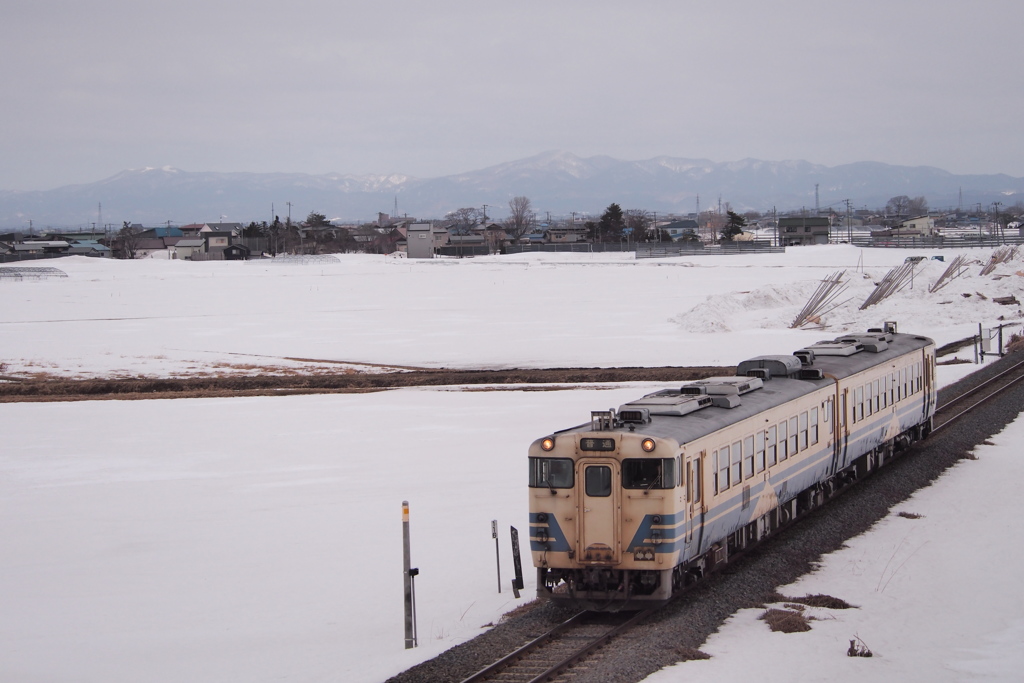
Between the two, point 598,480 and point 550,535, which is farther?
point 550,535

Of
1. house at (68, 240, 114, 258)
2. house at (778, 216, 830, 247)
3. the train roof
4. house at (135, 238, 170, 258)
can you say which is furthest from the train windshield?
house at (135, 238, 170, 258)

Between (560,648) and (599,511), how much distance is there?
206cm

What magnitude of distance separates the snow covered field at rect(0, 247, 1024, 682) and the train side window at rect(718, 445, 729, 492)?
2205 mm

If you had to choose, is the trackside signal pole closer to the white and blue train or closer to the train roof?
the white and blue train

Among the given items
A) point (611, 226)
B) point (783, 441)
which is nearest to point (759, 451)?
point (783, 441)

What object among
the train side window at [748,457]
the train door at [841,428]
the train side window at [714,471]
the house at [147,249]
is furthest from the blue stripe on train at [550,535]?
the house at [147,249]

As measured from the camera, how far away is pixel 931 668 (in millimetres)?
12203

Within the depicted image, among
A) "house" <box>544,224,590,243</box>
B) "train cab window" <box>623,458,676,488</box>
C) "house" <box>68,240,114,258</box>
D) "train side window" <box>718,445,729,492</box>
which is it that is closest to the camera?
"train cab window" <box>623,458,676,488</box>

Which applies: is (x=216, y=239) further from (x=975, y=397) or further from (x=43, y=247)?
(x=975, y=397)

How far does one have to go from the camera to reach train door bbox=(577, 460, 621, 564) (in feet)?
45.7

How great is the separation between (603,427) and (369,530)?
813 cm

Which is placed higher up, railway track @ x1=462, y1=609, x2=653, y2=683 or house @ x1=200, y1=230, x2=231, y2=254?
house @ x1=200, y1=230, x2=231, y2=254

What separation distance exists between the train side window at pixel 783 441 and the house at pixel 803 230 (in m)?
137

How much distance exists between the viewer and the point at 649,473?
1372cm
